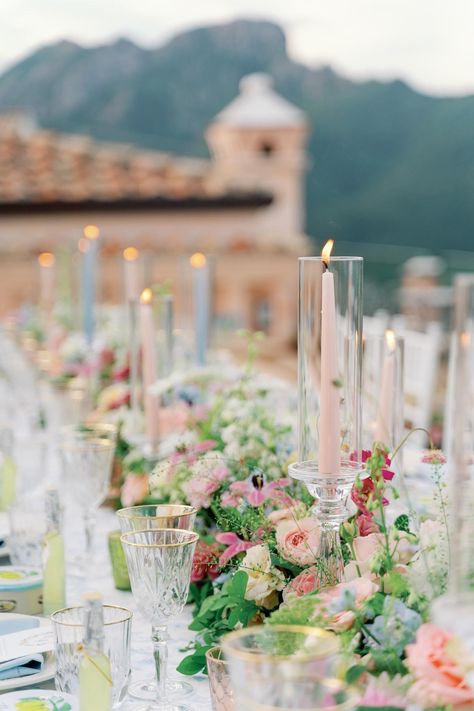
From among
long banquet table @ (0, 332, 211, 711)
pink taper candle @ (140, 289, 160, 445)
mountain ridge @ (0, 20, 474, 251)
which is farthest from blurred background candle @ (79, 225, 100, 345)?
mountain ridge @ (0, 20, 474, 251)

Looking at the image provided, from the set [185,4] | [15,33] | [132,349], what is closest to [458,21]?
[185,4]

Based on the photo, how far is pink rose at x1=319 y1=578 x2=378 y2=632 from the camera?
2.92 feet

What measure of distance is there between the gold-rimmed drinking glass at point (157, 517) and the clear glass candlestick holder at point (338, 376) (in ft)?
0.42

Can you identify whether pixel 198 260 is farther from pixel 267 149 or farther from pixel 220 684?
pixel 267 149

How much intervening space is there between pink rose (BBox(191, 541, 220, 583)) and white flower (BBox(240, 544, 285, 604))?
6.1 inches

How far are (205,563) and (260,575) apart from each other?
0.18 meters

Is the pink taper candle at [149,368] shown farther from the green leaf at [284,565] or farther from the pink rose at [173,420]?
the green leaf at [284,565]

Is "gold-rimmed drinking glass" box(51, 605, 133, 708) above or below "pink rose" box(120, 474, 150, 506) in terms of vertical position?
below

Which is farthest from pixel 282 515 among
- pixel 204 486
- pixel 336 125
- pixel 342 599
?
pixel 336 125

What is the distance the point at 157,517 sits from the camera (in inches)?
43.1

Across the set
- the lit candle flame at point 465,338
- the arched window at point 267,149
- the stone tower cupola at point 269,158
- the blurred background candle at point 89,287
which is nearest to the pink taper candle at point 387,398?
the lit candle flame at point 465,338

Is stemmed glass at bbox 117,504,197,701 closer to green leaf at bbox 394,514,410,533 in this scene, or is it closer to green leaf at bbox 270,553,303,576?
green leaf at bbox 270,553,303,576

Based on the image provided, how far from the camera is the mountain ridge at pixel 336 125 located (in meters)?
16.5

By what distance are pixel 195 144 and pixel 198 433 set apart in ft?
58.8
